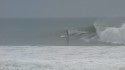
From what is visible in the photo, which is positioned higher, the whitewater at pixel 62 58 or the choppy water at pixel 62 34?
the choppy water at pixel 62 34

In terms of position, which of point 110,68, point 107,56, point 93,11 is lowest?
point 110,68

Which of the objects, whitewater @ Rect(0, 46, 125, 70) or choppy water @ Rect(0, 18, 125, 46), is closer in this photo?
whitewater @ Rect(0, 46, 125, 70)

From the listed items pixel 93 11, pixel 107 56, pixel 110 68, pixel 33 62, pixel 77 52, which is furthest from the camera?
pixel 93 11

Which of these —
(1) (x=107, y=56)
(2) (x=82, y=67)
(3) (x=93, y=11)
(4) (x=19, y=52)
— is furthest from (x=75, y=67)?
(3) (x=93, y=11)

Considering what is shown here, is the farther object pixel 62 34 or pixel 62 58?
pixel 62 34

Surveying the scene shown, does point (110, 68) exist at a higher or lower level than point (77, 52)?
lower

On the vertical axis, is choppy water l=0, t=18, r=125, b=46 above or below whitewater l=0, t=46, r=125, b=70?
above

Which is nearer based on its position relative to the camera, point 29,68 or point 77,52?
point 29,68

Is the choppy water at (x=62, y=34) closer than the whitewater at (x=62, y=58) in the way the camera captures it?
No

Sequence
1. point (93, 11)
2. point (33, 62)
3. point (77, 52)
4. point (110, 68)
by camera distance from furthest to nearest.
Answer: point (93, 11), point (77, 52), point (33, 62), point (110, 68)

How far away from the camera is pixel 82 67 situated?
1412 millimetres

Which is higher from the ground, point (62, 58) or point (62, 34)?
point (62, 34)

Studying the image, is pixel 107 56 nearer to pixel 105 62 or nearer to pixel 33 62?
pixel 105 62

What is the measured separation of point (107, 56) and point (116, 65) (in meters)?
0.19
